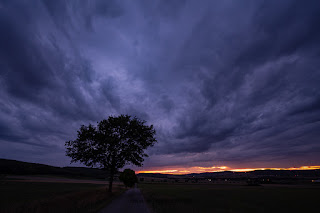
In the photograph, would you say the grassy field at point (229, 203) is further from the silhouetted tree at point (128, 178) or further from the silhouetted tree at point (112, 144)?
the silhouetted tree at point (128, 178)

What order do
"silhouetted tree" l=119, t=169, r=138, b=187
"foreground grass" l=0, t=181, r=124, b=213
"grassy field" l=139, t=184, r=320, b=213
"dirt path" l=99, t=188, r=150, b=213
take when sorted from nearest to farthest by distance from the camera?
"foreground grass" l=0, t=181, r=124, b=213, "dirt path" l=99, t=188, r=150, b=213, "grassy field" l=139, t=184, r=320, b=213, "silhouetted tree" l=119, t=169, r=138, b=187

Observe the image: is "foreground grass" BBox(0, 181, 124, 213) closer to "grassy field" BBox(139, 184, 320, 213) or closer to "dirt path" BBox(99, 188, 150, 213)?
"dirt path" BBox(99, 188, 150, 213)

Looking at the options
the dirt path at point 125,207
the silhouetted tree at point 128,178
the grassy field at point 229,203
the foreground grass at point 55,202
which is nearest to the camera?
the foreground grass at point 55,202

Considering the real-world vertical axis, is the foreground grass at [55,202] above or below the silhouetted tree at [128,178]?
below

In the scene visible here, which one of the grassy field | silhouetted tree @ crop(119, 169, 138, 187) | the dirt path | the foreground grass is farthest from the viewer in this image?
silhouetted tree @ crop(119, 169, 138, 187)

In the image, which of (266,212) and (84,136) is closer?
A: (266,212)

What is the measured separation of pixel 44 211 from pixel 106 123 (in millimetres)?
20188

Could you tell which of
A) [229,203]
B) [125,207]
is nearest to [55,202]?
[125,207]

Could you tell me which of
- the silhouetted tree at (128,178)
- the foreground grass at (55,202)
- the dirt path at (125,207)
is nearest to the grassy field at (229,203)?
the dirt path at (125,207)

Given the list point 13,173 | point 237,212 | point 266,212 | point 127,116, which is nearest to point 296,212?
point 266,212

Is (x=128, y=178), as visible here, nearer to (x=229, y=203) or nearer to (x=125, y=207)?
(x=229, y=203)

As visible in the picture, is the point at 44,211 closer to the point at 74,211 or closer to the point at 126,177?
the point at 74,211

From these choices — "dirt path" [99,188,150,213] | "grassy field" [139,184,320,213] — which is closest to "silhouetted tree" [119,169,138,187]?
"grassy field" [139,184,320,213]

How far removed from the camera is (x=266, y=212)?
20.0 metres
